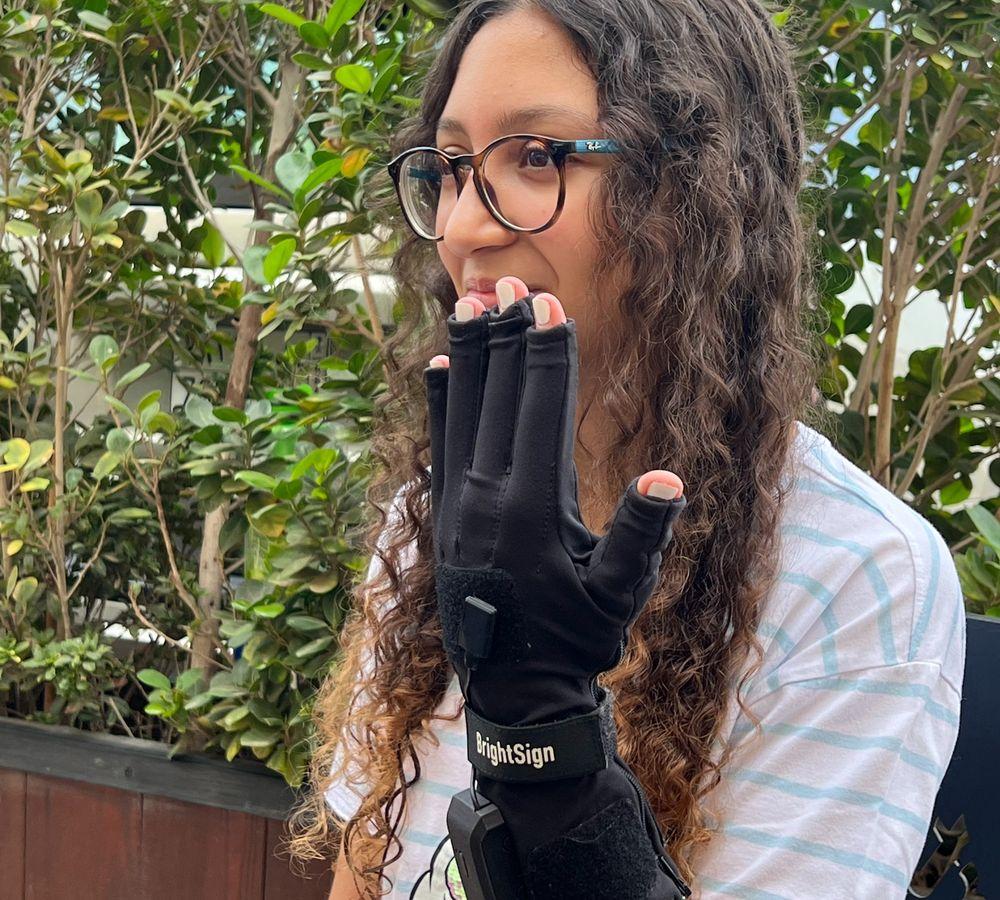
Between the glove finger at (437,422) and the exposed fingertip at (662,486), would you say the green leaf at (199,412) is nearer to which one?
the glove finger at (437,422)

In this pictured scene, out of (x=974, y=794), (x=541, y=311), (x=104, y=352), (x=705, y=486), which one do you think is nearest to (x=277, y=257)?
(x=104, y=352)

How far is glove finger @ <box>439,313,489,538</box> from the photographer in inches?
36.8

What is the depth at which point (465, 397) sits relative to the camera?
937 mm

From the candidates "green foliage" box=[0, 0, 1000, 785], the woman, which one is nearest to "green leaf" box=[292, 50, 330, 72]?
"green foliage" box=[0, 0, 1000, 785]

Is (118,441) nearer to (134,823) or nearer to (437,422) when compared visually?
(134,823)

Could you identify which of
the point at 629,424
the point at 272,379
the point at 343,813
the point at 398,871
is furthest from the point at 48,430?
the point at 629,424

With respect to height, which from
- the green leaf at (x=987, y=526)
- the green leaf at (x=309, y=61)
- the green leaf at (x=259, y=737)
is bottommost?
the green leaf at (x=259, y=737)

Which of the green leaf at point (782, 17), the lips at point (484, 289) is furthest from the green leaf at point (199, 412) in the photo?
the green leaf at point (782, 17)

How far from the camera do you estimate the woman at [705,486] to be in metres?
1.03

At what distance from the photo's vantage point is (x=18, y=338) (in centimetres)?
252

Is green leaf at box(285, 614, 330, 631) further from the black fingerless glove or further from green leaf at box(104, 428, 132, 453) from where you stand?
the black fingerless glove

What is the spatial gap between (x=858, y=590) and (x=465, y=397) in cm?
43

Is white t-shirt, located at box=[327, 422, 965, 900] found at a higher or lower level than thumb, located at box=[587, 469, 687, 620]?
lower

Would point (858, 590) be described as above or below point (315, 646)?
above
